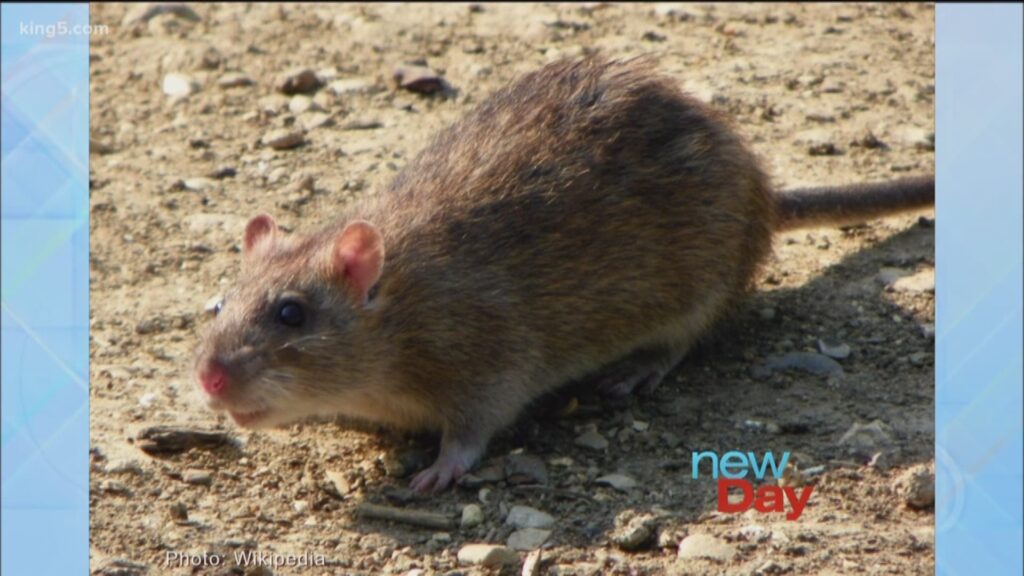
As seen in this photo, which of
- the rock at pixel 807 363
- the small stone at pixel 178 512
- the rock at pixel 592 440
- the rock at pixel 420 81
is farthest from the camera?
the rock at pixel 420 81

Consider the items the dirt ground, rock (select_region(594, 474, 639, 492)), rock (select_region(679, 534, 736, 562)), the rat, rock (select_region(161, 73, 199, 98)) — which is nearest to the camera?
rock (select_region(679, 534, 736, 562))

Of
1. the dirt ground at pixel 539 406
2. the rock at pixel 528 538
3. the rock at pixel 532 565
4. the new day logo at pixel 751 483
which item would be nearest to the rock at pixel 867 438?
the dirt ground at pixel 539 406

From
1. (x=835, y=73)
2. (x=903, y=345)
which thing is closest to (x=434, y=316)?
(x=903, y=345)

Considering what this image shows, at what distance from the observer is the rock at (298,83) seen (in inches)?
351

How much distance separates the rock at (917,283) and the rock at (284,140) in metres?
3.32

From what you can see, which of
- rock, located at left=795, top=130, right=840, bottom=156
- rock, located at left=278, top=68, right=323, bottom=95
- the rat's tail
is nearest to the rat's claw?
the rat's tail

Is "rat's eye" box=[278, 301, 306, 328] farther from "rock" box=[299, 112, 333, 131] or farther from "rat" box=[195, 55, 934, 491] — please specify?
"rock" box=[299, 112, 333, 131]

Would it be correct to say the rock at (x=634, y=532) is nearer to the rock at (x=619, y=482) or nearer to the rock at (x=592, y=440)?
the rock at (x=619, y=482)

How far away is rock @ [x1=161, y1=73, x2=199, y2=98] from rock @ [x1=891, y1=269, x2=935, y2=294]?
436cm

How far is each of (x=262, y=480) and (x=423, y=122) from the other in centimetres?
309

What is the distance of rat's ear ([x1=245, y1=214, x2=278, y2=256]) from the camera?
621 cm

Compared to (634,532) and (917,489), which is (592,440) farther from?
(917,489)

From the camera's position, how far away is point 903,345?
6.65 meters

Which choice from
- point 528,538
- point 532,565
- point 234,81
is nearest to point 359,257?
point 528,538
